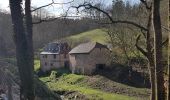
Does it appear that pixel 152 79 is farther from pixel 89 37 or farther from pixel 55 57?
pixel 89 37

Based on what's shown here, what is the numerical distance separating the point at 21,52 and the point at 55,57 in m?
68.5

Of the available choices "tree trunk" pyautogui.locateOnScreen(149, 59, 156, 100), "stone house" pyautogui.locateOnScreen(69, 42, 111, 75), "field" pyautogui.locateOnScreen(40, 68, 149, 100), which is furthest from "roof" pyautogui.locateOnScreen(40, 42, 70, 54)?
"tree trunk" pyautogui.locateOnScreen(149, 59, 156, 100)

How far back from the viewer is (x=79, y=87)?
58844 millimetres

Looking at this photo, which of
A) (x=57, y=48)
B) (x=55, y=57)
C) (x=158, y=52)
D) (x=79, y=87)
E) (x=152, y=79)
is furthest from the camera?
(x=57, y=48)

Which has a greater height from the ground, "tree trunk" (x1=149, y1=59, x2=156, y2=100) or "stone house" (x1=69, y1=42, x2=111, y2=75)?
"tree trunk" (x1=149, y1=59, x2=156, y2=100)

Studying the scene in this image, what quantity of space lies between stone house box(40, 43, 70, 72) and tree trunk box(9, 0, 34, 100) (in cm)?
6738

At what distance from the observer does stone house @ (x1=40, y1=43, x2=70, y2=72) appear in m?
78.9

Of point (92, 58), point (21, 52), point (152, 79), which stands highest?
point (21, 52)

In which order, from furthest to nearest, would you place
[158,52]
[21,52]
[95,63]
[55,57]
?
[55,57], [95,63], [158,52], [21,52]

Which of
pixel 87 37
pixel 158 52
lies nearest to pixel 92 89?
pixel 87 37

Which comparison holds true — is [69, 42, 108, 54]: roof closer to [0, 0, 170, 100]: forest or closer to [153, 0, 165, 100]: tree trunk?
[0, 0, 170, 100]: forest

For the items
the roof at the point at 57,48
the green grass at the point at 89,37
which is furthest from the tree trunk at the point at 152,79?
the green grass at the point at 89,37

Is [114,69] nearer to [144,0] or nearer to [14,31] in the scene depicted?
[144,0]

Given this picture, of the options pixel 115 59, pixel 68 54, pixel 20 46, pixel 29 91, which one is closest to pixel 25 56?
pixel 20 46
